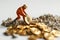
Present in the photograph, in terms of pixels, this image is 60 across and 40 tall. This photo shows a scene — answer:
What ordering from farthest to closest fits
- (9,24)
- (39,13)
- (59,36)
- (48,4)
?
(48,4)
(39,13)
(9,24)
(59,36)

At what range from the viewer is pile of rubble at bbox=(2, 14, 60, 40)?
1.71 m

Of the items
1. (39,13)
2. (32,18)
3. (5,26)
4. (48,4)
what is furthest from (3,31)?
(48,4)

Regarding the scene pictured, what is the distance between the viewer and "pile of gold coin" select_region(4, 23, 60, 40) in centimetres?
171

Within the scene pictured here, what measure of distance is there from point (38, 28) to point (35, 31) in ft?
0.11

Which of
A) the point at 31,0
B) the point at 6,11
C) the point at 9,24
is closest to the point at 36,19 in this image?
the point at 9,24

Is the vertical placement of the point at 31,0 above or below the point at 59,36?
above

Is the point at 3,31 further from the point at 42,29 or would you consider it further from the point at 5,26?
the point at 42,29

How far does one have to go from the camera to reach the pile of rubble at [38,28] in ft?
5.62

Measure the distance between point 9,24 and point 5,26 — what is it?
1.0 inches

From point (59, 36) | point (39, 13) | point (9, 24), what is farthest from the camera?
point (39, 13)

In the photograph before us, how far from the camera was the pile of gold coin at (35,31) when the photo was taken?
171cm

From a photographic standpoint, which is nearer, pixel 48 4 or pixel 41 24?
pixel 41 24

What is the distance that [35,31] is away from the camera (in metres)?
1.73

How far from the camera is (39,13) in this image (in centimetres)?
209
